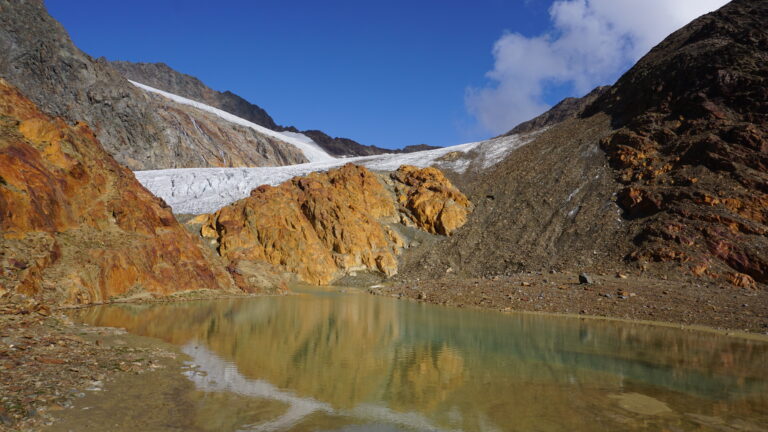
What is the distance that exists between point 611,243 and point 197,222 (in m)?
41.2

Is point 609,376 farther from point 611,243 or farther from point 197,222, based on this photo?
point 197,222

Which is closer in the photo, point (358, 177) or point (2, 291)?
point (2, 291)

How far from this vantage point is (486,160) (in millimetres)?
70562

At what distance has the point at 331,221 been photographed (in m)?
48.8

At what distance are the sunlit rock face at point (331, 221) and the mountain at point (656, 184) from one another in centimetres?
400

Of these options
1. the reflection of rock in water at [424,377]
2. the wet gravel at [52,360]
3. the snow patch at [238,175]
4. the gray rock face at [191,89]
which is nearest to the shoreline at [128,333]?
the wet gravel at [52,360]

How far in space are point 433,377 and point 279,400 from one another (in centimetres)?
433

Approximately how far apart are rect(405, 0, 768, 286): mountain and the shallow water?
54.3ft

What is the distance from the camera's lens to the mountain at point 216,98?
17512cm

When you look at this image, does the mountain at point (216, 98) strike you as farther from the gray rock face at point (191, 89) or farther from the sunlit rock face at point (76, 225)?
the sunlit rock face at point (76, 225)

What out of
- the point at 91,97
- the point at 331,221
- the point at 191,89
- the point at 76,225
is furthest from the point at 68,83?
the point at 191,89

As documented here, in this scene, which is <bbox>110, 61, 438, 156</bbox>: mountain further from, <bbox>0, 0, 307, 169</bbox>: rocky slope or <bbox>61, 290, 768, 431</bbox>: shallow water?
<bbox>61, 290, 768, 431</bbox>: shallow water

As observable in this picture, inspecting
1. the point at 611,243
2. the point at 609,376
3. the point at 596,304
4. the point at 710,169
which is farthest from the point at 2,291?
the point at 710,169

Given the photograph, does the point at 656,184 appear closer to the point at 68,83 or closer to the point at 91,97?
the point at 91,97
